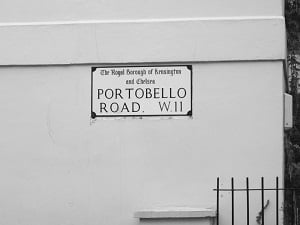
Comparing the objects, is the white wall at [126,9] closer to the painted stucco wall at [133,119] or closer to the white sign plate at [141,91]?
the painted stucco wall at [133,119]

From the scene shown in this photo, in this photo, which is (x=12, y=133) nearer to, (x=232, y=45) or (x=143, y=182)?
(x=143, y=182)

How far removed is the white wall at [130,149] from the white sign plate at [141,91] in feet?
0.27

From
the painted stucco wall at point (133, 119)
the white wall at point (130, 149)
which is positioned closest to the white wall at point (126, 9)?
the painted stucco wall at point (133, 119)

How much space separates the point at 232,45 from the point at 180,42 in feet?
1.72

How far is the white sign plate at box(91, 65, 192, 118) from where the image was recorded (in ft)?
24.4

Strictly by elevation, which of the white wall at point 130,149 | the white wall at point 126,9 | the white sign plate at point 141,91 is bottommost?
the white wall at point 130,149

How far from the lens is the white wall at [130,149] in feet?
24.0

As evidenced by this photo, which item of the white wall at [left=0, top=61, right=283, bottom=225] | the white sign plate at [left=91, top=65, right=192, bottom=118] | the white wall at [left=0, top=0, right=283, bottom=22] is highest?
the white wall at [left=0, top=0, right=283, bottom=22]

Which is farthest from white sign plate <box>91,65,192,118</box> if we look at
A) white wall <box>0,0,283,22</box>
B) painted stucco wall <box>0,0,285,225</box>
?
white wall <box>0,0,283,22</box>

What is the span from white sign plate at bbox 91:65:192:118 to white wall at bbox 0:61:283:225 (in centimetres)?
8

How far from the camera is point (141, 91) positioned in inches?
295

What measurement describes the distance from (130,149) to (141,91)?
23.6 inches

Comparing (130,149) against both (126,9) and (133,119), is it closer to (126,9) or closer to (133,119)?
(133,119)

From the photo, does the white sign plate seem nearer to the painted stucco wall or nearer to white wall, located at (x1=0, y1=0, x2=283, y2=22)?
the painted stucco wall
